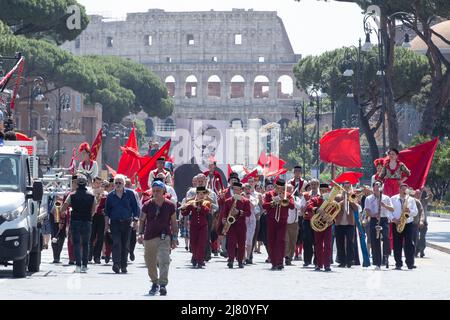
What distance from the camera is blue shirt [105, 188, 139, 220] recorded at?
23922mm

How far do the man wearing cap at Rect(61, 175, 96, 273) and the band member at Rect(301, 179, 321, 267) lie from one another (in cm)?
444

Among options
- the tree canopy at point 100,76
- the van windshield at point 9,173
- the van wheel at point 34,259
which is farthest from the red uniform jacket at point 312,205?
the tree canopy at point 100,76

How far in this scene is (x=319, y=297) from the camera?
18.4 meters

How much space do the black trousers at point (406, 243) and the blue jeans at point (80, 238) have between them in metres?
5.53

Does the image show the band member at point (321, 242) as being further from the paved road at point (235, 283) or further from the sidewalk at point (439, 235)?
the sidewalk at point (439, 235)

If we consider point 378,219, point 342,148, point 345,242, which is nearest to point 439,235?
point 342,148

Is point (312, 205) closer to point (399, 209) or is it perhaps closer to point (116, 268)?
point (399, 209)

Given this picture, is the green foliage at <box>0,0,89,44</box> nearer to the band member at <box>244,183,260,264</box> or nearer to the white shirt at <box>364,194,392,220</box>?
the band member at <box>244,183,260,264</box>

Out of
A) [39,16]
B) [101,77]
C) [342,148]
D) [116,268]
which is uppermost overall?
[39,16]

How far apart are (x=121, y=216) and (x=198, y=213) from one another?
2650 millimetres

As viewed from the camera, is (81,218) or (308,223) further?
(308,223)

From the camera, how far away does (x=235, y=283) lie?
70.0ft
